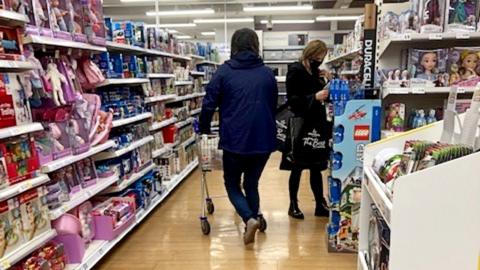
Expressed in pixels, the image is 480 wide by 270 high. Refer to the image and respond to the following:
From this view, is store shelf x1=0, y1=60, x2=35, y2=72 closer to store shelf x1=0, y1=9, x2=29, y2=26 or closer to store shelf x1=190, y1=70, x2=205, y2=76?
store shelf x1=0, y1=9, x2=29, y2=26

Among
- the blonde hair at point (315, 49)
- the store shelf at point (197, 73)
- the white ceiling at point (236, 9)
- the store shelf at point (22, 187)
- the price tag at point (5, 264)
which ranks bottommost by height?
the price tag at point (5, 264)

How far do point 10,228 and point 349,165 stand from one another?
2238 millimetres

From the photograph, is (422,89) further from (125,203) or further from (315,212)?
(125,203)

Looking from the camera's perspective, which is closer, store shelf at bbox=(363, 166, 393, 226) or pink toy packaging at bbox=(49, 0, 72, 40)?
store shelf at bbox=(363, 166, 393, 226)

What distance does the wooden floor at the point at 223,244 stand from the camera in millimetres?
2979

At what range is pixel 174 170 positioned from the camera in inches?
200

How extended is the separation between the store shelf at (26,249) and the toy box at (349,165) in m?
2.00

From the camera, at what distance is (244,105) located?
3070 mm

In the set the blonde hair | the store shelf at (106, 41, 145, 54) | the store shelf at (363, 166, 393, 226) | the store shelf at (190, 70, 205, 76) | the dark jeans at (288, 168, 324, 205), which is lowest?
the dark jeans at (288, 168, 324, 205)

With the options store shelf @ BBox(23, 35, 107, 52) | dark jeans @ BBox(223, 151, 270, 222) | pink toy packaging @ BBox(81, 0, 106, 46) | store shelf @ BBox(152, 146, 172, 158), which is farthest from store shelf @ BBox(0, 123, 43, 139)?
store shelf @ BBox(152, 146, 172, 158)

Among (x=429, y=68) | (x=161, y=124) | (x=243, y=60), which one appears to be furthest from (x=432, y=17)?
(x=161, y=124)

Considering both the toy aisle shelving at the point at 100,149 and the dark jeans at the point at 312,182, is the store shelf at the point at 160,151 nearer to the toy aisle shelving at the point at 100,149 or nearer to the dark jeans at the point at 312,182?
the toy aisle shelving at the point at 100,149

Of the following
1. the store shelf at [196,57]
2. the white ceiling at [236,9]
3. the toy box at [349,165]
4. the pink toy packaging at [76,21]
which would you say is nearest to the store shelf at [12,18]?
the pink toy packaging at [76,21]

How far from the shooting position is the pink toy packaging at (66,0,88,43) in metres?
2.68
